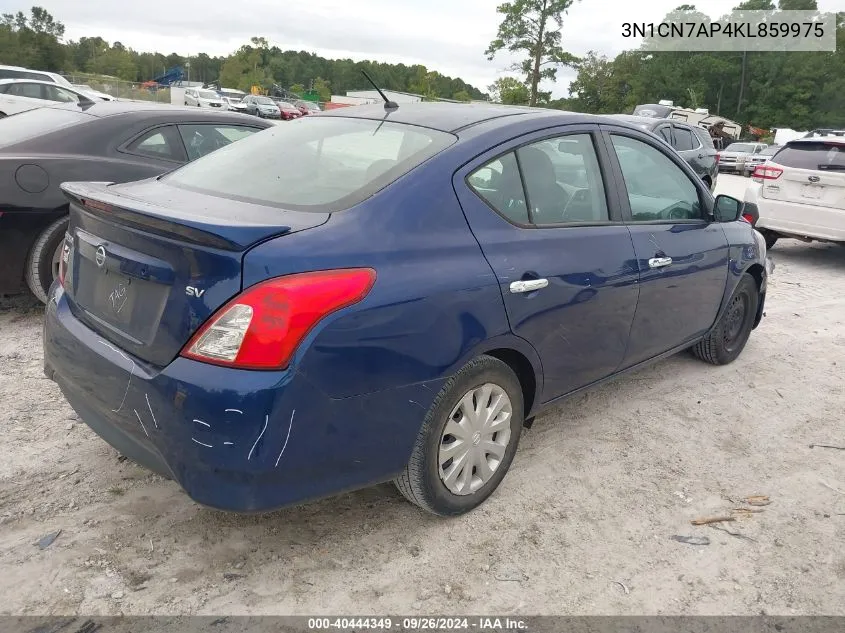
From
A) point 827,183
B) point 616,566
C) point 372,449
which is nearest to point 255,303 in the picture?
point 372,449

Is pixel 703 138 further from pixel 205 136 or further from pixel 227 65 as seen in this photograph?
pixel 227 65

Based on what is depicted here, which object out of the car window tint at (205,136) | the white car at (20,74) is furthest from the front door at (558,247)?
the white car at (20,74)

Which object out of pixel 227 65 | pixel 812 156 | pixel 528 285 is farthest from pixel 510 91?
pixel 227 65

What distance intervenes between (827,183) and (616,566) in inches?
284

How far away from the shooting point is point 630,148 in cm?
364

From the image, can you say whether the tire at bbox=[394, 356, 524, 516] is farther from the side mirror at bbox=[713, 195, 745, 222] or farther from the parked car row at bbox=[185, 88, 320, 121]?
the parked car row at bbox=[185, 88, 320, 121]

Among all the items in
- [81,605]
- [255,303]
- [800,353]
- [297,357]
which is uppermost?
[255,303]

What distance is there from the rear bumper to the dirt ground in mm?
393

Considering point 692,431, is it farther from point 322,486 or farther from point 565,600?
point 322,486

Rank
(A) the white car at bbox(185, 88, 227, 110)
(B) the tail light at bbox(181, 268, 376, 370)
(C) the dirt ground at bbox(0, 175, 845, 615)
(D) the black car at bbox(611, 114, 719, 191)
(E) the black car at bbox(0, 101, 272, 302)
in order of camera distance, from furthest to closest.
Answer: (A) the white car at bbox(185, 88, 227, 110) < (D) the black car at bbox(611, 114, 719, 191) < (E) the black car at bbox(0, 101, 272, 302) < (C) the dirt ground at bbox(0, 175, 845, 615) < (B) the tail light at bbox(181, 268, 376, 370)

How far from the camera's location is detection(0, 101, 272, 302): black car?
435 centimetres

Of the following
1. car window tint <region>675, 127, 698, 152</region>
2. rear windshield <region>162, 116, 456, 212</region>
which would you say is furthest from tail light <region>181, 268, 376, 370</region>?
car window tint <region>675, 127, 698, 152</region>

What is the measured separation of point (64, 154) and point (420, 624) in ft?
12.9

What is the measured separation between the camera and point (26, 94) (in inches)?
627
